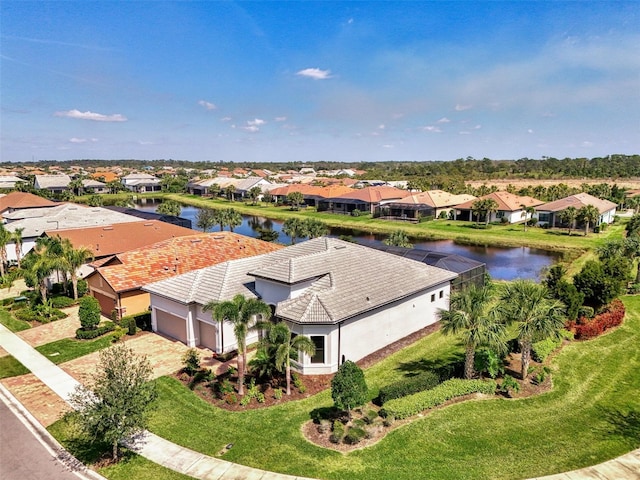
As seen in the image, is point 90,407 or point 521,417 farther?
point 521,417

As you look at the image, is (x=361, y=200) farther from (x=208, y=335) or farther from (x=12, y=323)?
(x=12, y=323)

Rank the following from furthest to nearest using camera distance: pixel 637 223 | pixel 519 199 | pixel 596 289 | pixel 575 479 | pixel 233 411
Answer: pixel 519 199, pixel 637 223, pixel 596 289, pixel 233 411, pixel 575 479

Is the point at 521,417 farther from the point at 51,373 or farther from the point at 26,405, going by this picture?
the point at 51,373

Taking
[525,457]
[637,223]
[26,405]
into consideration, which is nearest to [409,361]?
[525,457]

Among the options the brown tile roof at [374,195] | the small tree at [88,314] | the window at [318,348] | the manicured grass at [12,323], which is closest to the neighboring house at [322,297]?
the window at [318,348]

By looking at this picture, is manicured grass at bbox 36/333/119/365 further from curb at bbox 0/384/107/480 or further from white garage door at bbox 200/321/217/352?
white garage door at bbox 200/321/217/352

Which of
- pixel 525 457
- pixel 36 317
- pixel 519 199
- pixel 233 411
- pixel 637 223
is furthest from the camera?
pixel 519 199

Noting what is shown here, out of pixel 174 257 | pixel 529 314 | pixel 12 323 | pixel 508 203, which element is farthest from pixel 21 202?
pixel 508 203

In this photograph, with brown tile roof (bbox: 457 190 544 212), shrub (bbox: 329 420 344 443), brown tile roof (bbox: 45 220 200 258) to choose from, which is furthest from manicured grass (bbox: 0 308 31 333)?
brown tile roof (bbox: 457 190 544 212)

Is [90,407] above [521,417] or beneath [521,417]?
above
